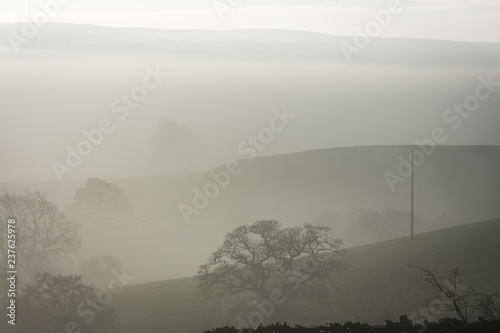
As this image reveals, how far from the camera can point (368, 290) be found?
34.8m

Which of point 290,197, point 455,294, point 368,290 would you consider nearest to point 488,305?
point 455,294

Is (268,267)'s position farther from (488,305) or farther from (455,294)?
(488,305)

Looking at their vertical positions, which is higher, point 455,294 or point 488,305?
point 455,294

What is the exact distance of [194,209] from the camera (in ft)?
172

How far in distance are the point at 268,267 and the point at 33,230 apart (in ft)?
52.0

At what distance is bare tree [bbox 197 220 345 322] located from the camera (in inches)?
1208

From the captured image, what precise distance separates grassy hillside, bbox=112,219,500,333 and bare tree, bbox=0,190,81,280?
17.3ft

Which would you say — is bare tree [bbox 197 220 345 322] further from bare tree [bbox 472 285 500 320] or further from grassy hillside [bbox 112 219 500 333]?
bare tree [bbox 472 285 500 320]

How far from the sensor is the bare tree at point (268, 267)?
3067cm

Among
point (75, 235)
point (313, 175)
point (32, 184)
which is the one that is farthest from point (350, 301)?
point (313, 175)

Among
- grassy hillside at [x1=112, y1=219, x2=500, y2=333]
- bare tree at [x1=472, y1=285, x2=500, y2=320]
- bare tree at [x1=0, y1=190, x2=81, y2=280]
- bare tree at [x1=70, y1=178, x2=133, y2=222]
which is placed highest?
bare tree at [x1=70, y1=178, x2=133, y2=222]

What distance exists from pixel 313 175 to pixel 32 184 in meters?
29.6

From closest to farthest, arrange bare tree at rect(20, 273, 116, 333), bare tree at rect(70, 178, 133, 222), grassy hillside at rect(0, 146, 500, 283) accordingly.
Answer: bare tree at rect(20, 273, 116, 333)
bare tree at rect(70, 178, 133, 222)
grassy hillside at rect(0, 146, 500, 283)

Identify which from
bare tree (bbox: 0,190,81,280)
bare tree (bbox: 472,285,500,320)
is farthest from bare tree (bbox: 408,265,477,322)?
bare tree (bbox: 0,190,81,280)
